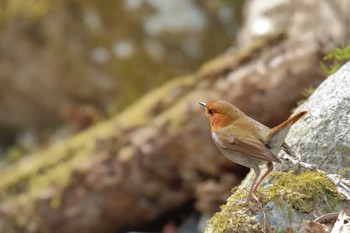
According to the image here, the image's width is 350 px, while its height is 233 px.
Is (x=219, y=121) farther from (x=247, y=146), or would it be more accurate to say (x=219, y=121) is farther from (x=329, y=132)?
(x=329, y=132)

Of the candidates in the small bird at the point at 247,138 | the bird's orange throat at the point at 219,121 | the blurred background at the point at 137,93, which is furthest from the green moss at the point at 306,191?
the blurred background at the point at 137,93

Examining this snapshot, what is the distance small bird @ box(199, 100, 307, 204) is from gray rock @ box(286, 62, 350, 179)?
19 cm

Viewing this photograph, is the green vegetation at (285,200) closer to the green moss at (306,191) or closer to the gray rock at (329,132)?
the green moss at (306,191)

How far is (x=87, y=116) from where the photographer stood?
35.3 ft

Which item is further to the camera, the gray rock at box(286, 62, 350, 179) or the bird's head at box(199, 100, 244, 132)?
the bird's head at box(199, 100, 244, 132)

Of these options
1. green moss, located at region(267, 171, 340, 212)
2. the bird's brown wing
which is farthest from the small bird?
green moss, located at region(267, 171, 340, 212)

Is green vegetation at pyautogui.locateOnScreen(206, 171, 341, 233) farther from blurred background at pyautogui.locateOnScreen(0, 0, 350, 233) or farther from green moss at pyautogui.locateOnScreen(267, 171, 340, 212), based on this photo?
blurred background at pyautogui.locateOnScreen(0, 0, 350, 233)

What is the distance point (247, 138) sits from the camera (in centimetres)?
404

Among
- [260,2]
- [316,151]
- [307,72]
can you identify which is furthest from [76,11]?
[316,151]

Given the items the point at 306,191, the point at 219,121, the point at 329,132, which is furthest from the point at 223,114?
the point at 306,191

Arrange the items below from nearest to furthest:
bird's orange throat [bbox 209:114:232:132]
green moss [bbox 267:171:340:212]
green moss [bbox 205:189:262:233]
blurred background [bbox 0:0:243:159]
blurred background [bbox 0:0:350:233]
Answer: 1. green moss [bbox 205:189:262:233]
2. green moss [bbox 267:171:340:212]
3. bird's orange throat [bbox 209:114:232:132]
4. blurred background [bbox 0:0:350:233]
5. blurred background [bbox 0:0:243:159]

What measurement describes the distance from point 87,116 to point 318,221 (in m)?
7.40

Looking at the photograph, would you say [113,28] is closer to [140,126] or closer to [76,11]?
[76,11]

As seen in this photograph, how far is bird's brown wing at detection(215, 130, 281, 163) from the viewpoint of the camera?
151 inches
